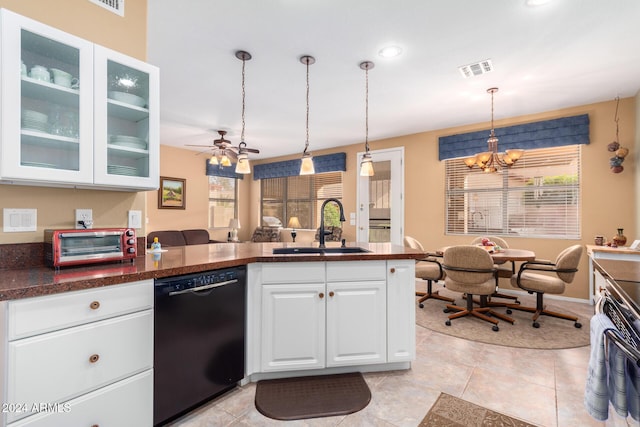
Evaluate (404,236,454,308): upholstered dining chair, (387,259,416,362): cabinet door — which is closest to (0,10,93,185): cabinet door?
(387,259,416,362): cabinet door

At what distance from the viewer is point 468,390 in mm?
2039

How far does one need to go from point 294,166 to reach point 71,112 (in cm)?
552

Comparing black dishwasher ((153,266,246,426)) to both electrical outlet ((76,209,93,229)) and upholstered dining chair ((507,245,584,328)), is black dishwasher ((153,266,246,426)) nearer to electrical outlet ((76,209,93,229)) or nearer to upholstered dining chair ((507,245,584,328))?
electrical outlet ((76,209,93,229))

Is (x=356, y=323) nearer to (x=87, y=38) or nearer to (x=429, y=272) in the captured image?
(x=429, y=272)

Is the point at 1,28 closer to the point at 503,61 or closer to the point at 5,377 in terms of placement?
the point at 5,377

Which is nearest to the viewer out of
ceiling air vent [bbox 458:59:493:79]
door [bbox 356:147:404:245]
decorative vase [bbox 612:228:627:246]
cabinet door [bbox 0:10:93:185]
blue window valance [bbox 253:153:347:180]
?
cabinet door [bbox 0:10:93:185]

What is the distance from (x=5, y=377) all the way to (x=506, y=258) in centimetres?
376

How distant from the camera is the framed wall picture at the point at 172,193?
6.09 m

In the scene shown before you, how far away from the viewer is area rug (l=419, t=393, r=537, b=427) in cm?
170

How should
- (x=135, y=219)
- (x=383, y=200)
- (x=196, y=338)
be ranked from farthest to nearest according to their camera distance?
1. (x=383, y=200)
2. (x=135, y=219)
3. (x=196, y=338)

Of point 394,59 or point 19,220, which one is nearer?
point 19,220

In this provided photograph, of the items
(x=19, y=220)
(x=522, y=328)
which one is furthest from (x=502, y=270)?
(x=19, y=220)

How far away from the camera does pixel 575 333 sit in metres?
2.99

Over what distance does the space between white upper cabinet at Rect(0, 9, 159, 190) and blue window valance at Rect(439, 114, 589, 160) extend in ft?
14.2
